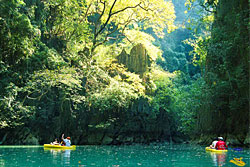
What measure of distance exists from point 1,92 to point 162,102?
2067 cm

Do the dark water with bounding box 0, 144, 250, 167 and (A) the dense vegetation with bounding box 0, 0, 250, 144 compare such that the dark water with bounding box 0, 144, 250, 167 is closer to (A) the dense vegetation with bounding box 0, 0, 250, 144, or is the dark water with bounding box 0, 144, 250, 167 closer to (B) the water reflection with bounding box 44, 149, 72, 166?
(B) the water reflection with bounding box 44, 149, 72, 166

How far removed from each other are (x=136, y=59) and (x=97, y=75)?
896 centimetres

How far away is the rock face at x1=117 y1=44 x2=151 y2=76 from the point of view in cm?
3073

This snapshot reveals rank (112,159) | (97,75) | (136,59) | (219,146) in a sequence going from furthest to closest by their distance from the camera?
(136,59)
(97,75)
(219,146)
(112,159)

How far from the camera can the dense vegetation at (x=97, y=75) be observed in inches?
727

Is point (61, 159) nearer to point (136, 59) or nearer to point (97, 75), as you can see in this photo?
point (97, 75)

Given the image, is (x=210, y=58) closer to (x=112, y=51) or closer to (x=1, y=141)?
(x=112, y=51)

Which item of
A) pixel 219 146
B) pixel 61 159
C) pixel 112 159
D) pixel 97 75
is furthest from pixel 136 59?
pixel 61 159

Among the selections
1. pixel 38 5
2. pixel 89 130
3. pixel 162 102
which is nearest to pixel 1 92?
pixel 38 5

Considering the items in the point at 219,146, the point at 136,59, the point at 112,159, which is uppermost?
the point at 136,59

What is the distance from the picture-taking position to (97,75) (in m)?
22.7

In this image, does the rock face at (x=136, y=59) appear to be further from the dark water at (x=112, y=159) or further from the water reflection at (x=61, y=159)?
the water reflection at (x=61, y=159)

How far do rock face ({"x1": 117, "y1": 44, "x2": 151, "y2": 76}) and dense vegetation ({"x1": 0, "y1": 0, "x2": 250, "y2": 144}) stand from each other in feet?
0.33

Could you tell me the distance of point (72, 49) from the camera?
23.9 metres
